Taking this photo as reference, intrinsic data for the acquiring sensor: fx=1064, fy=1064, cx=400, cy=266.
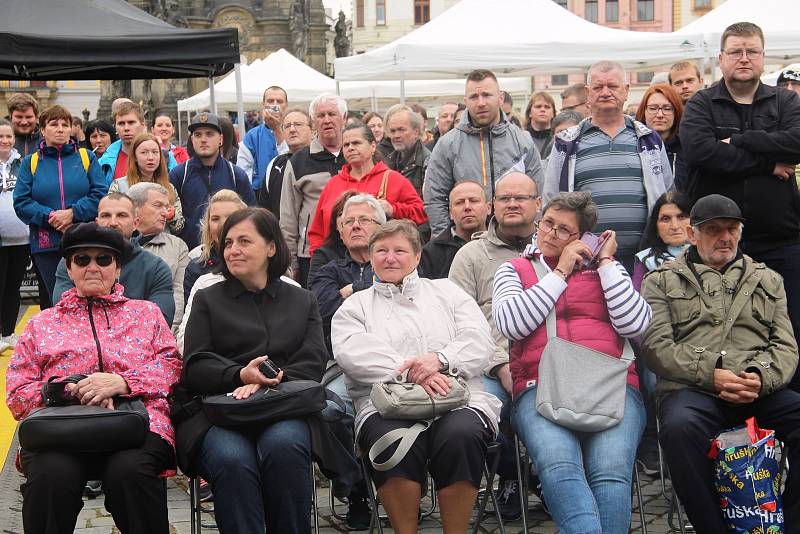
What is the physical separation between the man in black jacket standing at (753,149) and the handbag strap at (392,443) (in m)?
2.44

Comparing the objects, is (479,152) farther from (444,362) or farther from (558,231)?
(444,362)

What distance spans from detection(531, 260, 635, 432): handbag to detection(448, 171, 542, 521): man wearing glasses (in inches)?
28.7

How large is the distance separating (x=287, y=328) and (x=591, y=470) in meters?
1.56

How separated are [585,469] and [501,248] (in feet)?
4.97

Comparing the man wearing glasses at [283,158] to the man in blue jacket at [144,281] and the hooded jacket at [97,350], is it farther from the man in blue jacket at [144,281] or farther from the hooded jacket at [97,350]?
the hooded jacket at [97,350]

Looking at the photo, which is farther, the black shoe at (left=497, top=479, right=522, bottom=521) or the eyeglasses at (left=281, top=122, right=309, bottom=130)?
the eyeglasses at (left=281, top=122, right=309, bottom=130)

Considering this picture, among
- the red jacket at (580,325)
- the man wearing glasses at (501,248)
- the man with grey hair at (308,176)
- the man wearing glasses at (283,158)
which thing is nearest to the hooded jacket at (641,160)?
the man wearing glasses at (501,248)

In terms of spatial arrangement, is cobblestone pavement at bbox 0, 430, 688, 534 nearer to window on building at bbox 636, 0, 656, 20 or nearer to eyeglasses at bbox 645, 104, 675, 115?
eyeglasses at bbox 645, 104, 675, 115

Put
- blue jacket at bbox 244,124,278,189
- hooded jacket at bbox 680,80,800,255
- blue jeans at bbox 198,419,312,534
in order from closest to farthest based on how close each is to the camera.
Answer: blue jeans at bbox 198,419,312,534, hooded jacket at bbox 680,80,800,255, blue jacket at bbox 244,124,278,189

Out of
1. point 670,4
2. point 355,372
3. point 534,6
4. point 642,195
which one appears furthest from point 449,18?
point 670,4

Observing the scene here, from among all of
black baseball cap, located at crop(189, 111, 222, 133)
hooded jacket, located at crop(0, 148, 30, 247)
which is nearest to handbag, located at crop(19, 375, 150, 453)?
black baseball cap, located at crop(189, 111, 222, 133)

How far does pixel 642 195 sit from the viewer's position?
21.0 ft

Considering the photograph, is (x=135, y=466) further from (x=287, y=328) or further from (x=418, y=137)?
(x=418, y=137)

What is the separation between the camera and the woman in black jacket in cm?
465
